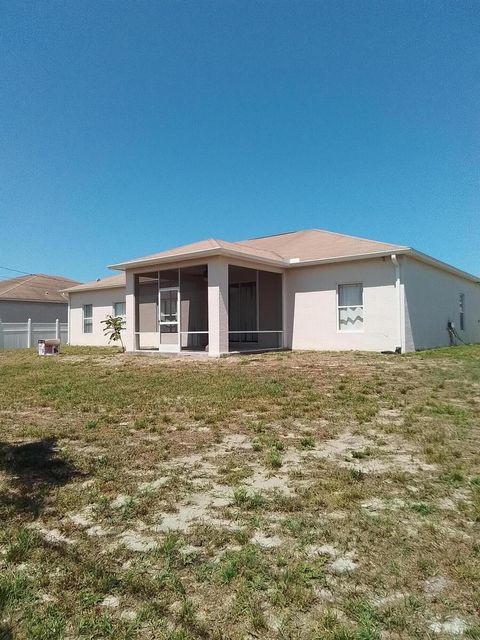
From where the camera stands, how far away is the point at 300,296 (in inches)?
595

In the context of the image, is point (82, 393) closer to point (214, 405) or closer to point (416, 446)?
point (214, 405)

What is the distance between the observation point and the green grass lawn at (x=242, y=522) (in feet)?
→ 5.84

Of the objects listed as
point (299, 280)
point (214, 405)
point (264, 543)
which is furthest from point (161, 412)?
point (299, 280)

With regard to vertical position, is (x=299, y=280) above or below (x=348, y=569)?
above

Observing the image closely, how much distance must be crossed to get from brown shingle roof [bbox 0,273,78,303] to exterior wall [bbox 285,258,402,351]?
17655 mm

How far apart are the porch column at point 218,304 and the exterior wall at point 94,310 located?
884cm

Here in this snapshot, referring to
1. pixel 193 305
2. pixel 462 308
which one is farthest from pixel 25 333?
pixel 462 308

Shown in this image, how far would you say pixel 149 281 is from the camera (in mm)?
18531

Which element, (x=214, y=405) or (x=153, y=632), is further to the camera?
(x=214, y=405)

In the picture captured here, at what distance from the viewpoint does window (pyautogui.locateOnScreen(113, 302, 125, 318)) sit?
818 inches

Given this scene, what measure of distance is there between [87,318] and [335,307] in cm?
1425

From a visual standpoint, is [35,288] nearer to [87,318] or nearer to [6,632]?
[87,318]

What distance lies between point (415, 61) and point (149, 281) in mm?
12563

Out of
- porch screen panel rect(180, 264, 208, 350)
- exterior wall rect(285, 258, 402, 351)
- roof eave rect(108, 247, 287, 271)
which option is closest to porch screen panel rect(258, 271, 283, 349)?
exterior wall rect(285, 258, 402, 351)
